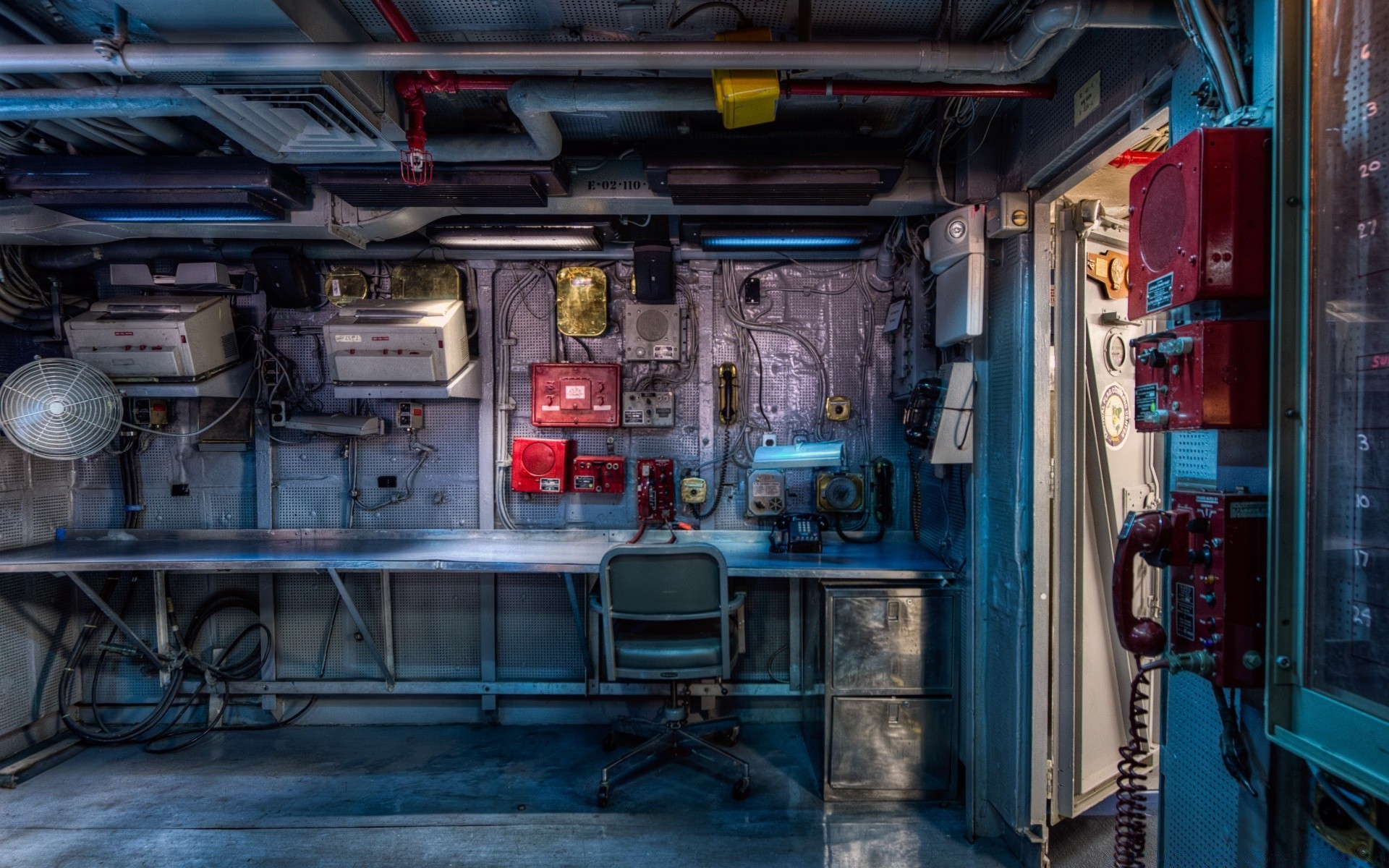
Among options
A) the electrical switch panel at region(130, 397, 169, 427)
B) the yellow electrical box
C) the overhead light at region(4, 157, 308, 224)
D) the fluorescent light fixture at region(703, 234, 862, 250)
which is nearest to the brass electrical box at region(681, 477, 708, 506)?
the fluorescent light fixture at region(703, 234, 862, 250)

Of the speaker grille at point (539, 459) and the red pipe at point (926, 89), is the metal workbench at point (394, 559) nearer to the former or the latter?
the speaker grille at point (539, 459)

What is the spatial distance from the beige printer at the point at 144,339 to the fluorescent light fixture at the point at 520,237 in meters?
1.34

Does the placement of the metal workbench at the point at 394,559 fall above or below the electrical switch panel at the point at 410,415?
below

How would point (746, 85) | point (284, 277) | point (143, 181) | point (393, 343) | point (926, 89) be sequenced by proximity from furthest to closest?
point (284, 277), point (393, 343), point (143, 181), point (926, 89), point (746, 85)

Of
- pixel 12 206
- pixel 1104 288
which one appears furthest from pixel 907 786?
pixel 12 206

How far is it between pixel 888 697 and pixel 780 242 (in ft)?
7.58

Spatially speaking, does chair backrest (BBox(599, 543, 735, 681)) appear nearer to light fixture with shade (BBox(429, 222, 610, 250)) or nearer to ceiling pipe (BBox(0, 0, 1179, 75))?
light fixture with shade (BBox(429, 222, 610, 250))

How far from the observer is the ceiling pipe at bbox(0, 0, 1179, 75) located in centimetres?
182

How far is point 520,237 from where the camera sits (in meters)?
3.43

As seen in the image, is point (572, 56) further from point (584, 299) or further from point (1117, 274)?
point (1117, 274)

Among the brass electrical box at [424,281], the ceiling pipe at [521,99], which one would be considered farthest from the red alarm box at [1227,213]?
the brass electrical box at [424,281]

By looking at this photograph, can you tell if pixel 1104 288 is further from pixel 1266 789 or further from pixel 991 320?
pixel 1266 789

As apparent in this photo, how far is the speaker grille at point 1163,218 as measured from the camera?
136cm

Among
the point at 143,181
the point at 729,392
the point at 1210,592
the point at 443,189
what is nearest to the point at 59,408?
the point at 143,181
